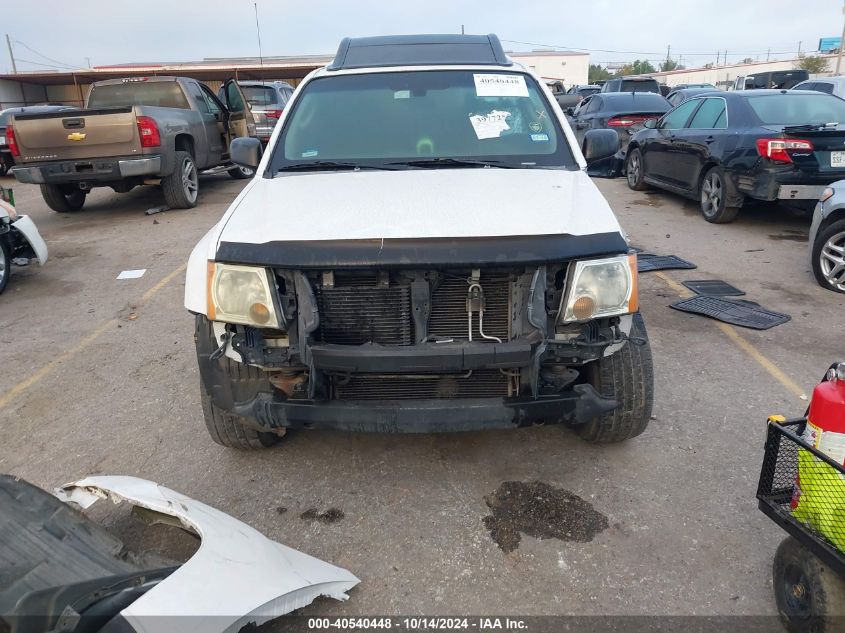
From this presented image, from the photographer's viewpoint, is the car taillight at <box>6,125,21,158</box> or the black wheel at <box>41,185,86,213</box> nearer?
the car taillight at <box>6,125,21,158</box>

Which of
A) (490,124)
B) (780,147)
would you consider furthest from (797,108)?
(490,124)

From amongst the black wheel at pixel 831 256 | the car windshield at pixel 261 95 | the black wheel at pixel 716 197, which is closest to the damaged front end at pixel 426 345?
the black wheel at pixel 831 256

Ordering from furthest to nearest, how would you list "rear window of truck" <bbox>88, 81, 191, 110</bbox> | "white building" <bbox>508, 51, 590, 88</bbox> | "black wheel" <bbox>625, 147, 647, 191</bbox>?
"white building" <bbox>508, 51, 590, 88</bbox>, "black wheel" <bbox>625, 147, 647, 191</bbox>, "rear window of truck" <bbox>88, 81, 191, 110</bbox>

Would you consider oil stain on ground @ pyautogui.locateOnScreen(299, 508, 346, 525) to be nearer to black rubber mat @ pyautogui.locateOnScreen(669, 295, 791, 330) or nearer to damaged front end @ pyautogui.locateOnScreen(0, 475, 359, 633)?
damaged front end @ pyautogui.locateOnScreen(0, 475, 359, 633)

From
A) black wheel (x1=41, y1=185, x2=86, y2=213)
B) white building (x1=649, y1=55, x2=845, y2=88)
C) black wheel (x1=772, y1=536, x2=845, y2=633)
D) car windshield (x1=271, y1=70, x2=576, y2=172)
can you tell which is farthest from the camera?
white building (x1=649, y1=55, x2=845, y2=88)

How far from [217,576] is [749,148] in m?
7.39

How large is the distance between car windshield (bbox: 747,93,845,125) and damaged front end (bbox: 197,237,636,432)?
20.7ft

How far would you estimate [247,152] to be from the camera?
3941mm

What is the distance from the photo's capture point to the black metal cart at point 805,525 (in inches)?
72.7

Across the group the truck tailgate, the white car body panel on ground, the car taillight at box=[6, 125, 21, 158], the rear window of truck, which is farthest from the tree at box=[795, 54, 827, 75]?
the white car body panel on ground

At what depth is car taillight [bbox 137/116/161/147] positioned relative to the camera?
8641 mm

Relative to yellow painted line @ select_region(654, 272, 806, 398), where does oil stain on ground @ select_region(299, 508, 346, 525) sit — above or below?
below

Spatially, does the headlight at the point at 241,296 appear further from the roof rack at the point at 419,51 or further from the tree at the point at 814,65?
the tree at the point at 814,65

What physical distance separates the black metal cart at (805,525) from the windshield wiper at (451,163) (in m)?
1.95
